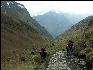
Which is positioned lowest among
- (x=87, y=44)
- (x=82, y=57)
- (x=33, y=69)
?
(x=33, y=69)

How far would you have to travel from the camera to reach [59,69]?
15.2 meters

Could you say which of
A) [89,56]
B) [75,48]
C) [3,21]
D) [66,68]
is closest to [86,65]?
[89,56]

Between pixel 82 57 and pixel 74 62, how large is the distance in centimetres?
129

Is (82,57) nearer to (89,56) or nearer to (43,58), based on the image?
(89,56)

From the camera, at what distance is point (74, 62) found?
1720cm

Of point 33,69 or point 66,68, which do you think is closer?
point 66,68

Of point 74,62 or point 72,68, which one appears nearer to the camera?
point 72,68

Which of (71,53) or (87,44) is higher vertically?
(87,44)

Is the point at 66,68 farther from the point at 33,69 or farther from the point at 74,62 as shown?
the point at 33,69

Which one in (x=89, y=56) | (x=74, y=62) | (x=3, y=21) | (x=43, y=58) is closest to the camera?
(x=89, y=56)

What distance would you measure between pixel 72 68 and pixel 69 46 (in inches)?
244

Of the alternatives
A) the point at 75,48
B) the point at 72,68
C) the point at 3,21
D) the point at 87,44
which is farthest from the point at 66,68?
the point at 3,21

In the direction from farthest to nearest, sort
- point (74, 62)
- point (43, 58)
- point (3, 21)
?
point (3, 21) < point (43, 58) < point (74, 62)

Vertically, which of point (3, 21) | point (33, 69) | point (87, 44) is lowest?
point (33, 69)
